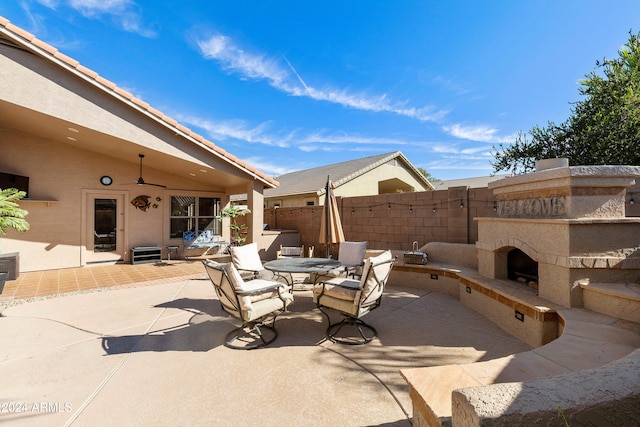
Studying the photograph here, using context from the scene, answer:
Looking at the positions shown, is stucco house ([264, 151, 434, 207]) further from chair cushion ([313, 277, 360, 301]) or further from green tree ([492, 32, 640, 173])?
chair cushion ([313, 277, 360, 301])

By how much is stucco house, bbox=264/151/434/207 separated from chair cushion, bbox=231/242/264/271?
314 inches

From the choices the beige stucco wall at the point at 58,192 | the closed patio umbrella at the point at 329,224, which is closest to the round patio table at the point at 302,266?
the closed patio umbrella at the point at 329,224

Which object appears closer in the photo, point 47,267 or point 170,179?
point 47,267

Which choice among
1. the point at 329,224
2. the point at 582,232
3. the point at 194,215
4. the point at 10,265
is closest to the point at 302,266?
the point at 329,224

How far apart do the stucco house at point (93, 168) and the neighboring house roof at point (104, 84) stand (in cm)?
2

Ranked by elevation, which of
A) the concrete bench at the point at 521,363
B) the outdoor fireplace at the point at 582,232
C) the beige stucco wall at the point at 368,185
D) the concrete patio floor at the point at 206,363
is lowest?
the concrete patio floor at the point at 206,363

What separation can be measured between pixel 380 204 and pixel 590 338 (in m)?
6.58

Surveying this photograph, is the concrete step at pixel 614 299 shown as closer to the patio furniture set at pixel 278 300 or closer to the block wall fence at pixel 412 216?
the patio furniture set at pixel 278 300

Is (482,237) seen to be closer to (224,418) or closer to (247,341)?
(247,341)

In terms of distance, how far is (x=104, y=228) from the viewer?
9484 millimetres

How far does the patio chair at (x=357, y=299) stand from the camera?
383 centimetres

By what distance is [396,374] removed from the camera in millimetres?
2982

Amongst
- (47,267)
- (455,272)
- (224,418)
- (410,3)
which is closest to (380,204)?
(455,272)

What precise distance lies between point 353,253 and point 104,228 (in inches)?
361
